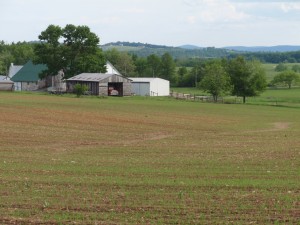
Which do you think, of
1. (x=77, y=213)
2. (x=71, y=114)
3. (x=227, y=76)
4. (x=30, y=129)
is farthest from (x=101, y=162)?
(x=227, y=76)

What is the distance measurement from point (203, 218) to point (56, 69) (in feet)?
322

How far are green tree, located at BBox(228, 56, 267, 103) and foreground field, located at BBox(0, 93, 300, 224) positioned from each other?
200ft

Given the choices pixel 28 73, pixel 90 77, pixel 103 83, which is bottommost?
pixel 103 83

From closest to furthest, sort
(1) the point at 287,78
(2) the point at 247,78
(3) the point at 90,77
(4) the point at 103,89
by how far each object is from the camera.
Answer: (4) the point at 103,89 < (3) the point at 90,77 < (2) the point at 247,78 < (1) the point at 287,78

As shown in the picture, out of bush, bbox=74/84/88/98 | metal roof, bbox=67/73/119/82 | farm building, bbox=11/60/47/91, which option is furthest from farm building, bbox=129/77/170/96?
farm building, bbox=11/60/47/91

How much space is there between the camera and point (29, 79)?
11931cm

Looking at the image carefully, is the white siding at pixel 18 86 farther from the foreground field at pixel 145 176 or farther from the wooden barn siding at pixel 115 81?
the foreground field at pixel 145 176

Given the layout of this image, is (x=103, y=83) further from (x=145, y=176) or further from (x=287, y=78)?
(x=145, y=176)

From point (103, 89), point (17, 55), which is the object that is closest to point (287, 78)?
point (103, 89)

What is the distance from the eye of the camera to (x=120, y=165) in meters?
22.9

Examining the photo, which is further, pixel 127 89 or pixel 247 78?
pixel 127 89

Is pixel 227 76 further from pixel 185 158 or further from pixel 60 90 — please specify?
pixel 185 158

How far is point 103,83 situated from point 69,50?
12568 millimetres

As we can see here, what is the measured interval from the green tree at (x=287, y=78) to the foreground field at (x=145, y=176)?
123 m
